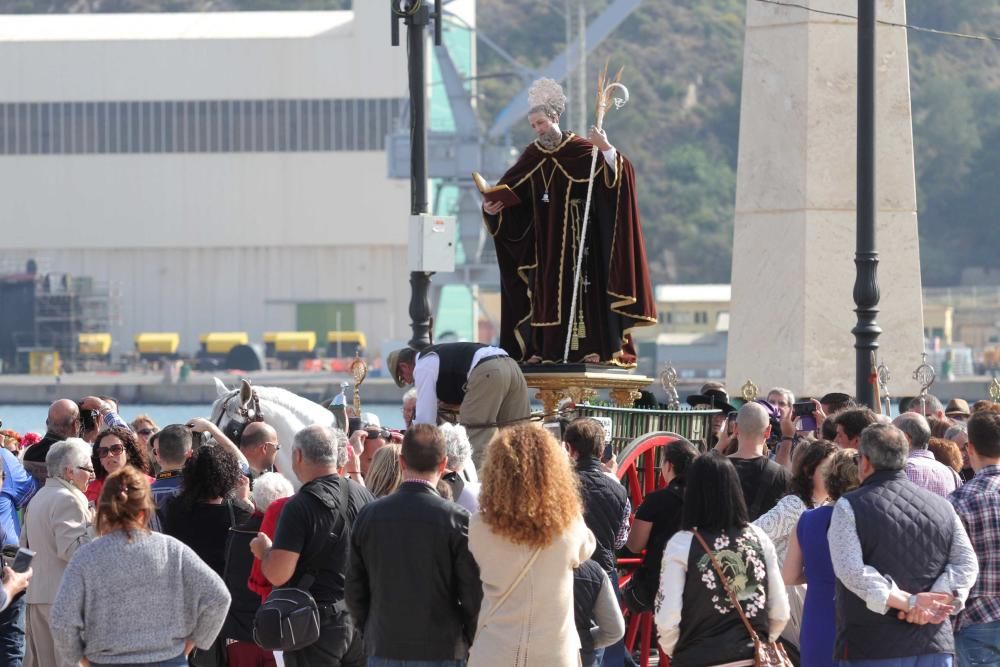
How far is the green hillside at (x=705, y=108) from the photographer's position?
9862cm

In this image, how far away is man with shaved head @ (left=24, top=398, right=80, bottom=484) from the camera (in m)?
10.3

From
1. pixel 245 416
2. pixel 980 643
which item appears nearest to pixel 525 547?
pixel 980 643

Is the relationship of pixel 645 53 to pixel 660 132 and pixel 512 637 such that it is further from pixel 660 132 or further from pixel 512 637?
pixel 512 637

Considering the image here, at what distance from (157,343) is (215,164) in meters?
9.22

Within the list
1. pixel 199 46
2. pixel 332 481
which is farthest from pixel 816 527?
pixel 199 46

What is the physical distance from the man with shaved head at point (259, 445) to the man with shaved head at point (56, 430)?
6.79 feet

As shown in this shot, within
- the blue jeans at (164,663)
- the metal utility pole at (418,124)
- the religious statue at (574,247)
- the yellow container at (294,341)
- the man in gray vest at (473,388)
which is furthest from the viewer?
the yellow container at (294,341)

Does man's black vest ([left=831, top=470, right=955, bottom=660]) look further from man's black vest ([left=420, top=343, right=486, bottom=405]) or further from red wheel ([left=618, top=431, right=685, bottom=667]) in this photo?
man's black vest ([left=420, top=343, right=486, bottom=405])

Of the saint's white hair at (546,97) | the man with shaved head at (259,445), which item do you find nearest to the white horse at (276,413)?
the man with shaved head at (259,445)

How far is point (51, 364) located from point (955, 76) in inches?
2321

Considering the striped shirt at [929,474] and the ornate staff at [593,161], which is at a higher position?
the ornate staff at [593,161]

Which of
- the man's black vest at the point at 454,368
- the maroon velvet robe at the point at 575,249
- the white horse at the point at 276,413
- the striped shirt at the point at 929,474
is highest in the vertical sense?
the maroon velvet robe at the point at 575,249

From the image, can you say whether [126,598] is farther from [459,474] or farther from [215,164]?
[215,164]

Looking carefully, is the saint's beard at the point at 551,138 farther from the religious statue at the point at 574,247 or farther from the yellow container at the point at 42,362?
the yellow container at the point at 42,362
